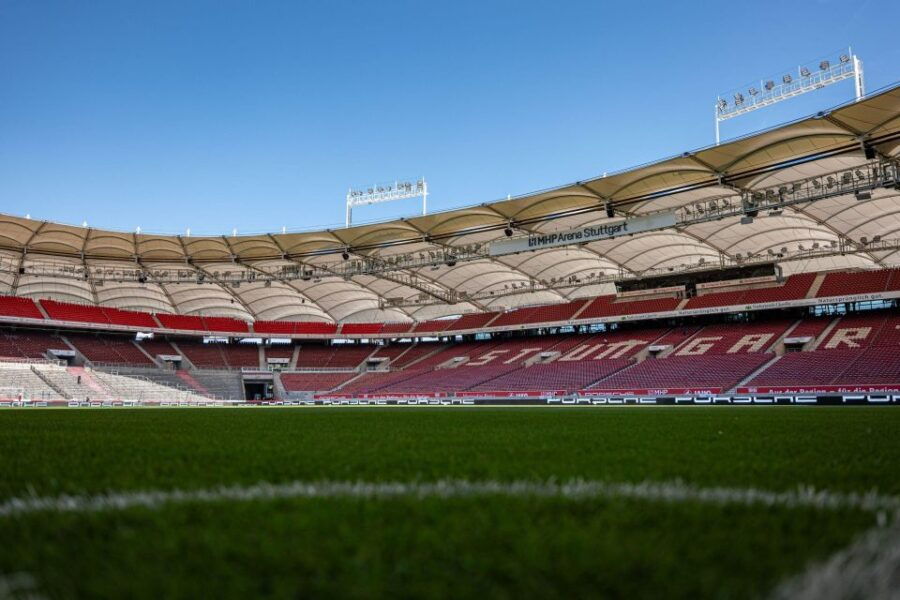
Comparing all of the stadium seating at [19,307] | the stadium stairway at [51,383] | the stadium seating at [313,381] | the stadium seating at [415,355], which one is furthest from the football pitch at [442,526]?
the stadium seating at [415,355]

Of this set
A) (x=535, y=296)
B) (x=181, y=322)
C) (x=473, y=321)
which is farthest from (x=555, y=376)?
(x=181, y=322)

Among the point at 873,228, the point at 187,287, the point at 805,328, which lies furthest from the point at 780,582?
the point at 187,287

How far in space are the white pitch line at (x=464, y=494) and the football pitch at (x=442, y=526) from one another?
0.05 ft

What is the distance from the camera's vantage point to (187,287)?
147ft

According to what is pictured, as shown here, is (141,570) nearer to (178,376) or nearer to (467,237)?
(467,237)

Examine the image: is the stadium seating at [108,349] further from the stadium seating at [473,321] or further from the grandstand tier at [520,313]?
the stadium seating at [473,321]

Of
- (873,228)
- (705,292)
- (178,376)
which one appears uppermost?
(873,228)

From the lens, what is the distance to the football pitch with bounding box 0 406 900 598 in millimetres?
1505

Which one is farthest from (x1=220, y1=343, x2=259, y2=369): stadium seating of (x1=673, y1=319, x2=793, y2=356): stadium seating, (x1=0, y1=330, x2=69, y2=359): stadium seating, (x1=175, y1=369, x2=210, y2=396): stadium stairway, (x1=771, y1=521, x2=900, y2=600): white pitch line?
(x1=771, y1=521, x2=900, y2=600): white pitch line

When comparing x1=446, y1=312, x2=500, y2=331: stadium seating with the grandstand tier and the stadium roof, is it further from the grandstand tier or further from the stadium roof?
the stadium roof

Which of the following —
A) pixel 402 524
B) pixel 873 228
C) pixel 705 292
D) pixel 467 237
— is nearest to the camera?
pixel 402 524

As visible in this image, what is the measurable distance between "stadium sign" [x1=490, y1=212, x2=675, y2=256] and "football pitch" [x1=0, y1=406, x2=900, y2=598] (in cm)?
2153

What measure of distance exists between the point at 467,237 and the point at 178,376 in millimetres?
26995

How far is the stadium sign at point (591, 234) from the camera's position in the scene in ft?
80.4
